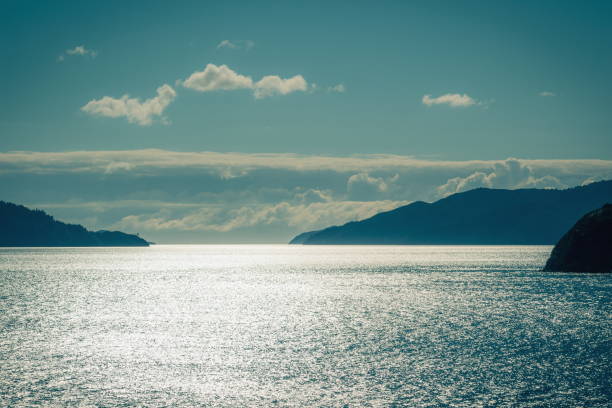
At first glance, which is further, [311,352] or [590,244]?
[590,244]

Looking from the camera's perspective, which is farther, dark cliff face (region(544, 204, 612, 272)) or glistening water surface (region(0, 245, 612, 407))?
dark cliff face (region(544, 204, 612, 272))

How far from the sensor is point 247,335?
51688 millimetres

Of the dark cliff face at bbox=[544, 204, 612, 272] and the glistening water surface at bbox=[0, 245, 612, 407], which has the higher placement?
the dark cliff face at bbox=[544, 204, 612, 272]

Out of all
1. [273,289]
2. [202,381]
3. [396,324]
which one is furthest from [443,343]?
[273,289]

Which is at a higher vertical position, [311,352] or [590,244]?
[590,244]

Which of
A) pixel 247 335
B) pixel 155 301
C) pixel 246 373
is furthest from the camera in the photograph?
pixel 155 301

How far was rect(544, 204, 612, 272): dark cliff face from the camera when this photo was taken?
115056mm

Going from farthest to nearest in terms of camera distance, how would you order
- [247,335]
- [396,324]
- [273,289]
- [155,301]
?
[273,289] < [155,301] < [396,324] < [247,335]

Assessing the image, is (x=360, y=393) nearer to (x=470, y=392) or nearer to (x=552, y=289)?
(x=470, y=392)

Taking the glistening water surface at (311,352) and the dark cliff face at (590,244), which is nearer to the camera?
the glistening water surface at (311,352)

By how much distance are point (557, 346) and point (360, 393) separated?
20.2 meters

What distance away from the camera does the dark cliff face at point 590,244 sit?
4530 inches

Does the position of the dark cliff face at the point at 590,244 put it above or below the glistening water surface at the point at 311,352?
above

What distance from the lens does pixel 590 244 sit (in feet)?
390
